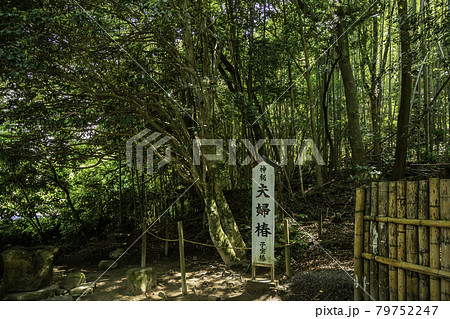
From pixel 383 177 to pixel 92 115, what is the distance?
18.0 ft

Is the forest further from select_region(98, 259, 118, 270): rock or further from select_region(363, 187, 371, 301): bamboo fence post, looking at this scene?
select_region(363, 187, 371, 301): bamboo fence post

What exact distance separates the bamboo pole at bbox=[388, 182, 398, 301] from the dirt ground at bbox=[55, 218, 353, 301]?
558 millimetres

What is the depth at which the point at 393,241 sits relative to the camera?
7.97ft

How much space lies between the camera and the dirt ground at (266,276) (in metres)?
3.32

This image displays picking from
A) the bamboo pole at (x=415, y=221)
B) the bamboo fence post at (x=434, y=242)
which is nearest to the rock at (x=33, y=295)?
the bamboo pole at (x=415, y=221)

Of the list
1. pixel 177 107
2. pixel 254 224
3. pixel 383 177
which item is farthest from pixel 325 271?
pixel 383 177

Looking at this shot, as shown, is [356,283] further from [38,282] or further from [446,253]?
[38,282]

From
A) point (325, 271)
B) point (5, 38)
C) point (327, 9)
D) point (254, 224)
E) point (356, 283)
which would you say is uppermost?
point (327, 9)

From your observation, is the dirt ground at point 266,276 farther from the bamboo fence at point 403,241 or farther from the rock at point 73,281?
the bamboo fence at point 403,241

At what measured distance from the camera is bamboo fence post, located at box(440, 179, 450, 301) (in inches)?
82.7

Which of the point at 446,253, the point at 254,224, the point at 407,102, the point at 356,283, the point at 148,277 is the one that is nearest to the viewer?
the point at 446,253

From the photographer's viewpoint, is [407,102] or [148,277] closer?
[148,277]

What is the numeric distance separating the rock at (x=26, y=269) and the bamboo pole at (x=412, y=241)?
4.30 metres

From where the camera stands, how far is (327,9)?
5.85 metres
